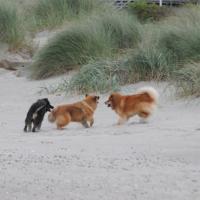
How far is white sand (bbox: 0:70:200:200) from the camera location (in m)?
6.83

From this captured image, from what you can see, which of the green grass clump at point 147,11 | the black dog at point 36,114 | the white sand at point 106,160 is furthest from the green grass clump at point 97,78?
the green grass clump at point 147,11

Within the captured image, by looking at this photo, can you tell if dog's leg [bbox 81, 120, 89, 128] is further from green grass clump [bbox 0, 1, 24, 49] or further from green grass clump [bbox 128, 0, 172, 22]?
green grass clump [bbox 128, 0, 172, 22]

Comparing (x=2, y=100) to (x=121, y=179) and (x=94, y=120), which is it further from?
(x=121, y=179)

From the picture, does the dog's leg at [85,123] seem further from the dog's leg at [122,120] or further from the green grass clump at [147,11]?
the green grass clump at [147,11]

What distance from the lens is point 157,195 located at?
21.7 ft

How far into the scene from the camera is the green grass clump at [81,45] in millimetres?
17183

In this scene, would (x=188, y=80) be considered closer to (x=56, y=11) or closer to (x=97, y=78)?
(x=97, y=78)

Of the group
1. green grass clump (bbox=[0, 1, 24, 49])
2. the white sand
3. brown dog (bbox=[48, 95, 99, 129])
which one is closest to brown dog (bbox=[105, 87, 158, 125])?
the white sand

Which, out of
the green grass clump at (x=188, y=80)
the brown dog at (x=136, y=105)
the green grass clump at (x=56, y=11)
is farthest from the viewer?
the green grass clump at (x=56, y=11)

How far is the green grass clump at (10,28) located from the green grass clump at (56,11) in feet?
5.32

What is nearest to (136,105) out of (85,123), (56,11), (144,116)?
(144,116)

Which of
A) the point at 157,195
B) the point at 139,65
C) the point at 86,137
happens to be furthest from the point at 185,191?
the point at 139,65

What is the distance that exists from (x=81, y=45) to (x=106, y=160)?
9.36 metres

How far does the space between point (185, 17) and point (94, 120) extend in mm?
5672
